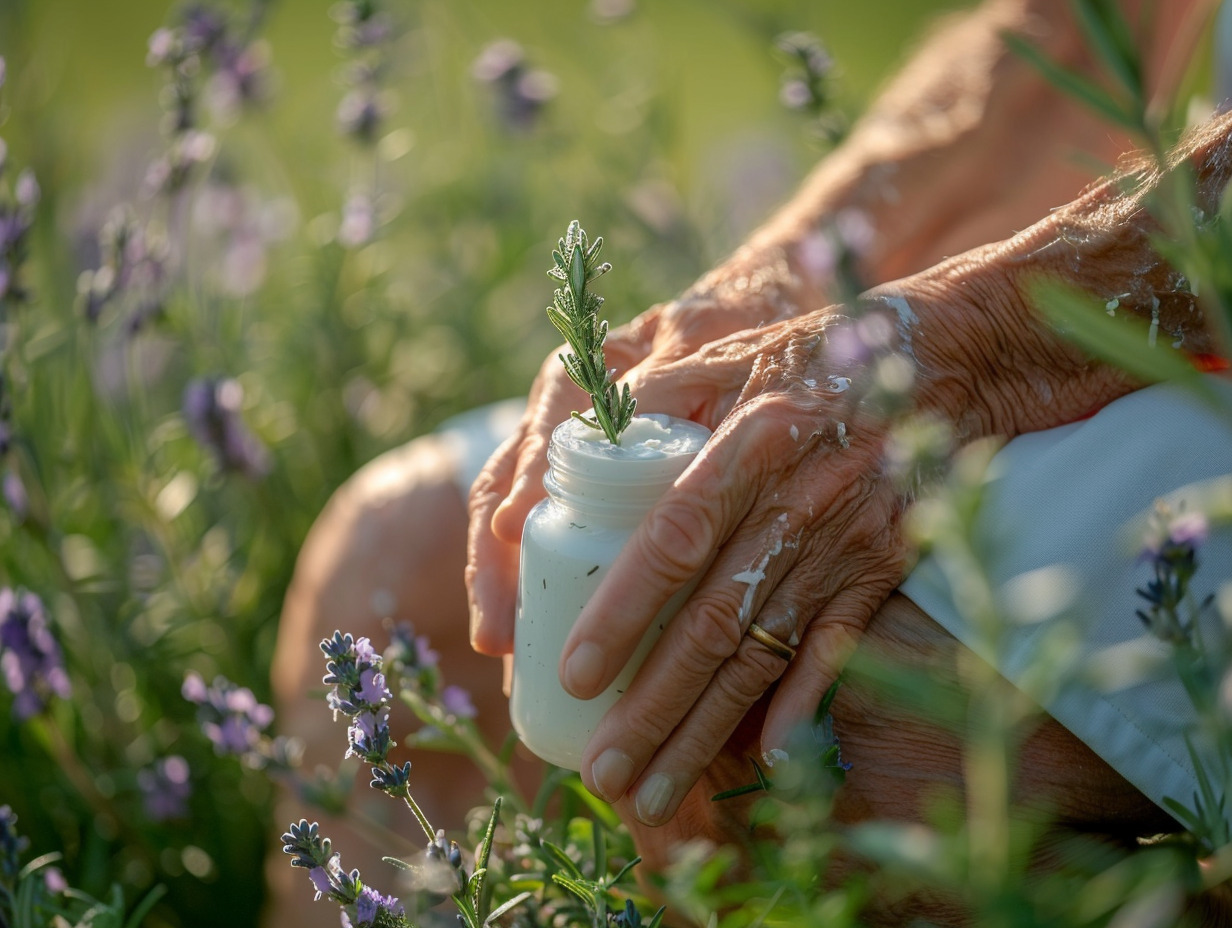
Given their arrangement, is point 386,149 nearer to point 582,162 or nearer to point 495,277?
point 495,277

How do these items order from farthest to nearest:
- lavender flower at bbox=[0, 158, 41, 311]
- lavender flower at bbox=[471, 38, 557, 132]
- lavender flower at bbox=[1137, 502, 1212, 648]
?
lavender flower at bbox=[471, 38, 557, 132] < lavender flower at bbox=[0, 158, 41, 311] < lavender flower at bbox=[1137, 502, 1212, 648]

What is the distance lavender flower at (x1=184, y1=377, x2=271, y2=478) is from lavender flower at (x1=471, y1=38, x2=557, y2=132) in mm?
1020

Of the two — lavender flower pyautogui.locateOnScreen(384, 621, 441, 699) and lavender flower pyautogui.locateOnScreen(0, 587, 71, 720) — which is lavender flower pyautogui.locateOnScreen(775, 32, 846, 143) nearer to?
lavender flower pyautogui.locateOnScreen(384, 621, 441, 699)

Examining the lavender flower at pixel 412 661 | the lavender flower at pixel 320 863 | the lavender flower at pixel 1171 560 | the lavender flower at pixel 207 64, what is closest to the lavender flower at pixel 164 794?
the lavender flower at pixel 412 661

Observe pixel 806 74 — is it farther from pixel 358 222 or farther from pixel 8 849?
pixel 8 849

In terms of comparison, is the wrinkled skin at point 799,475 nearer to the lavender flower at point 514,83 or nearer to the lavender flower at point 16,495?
the lavender flower at point 16,495

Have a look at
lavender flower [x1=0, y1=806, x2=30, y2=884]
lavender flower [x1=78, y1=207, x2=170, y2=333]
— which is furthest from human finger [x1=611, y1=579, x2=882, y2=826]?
lavender flower [x1=78, y1=207, x2=170, y2=333]

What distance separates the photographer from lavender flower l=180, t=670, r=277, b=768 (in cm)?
115

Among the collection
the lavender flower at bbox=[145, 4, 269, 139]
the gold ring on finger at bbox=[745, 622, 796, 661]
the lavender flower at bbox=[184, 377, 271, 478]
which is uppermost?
the lavender flower at bbox=[145, 4, 269, 139]

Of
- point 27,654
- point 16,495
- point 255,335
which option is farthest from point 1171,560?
point 255,335

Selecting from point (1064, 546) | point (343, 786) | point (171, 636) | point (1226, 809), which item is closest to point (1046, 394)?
point (1064, 546)

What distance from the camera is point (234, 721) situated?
1183mm

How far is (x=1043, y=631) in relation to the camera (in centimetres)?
90

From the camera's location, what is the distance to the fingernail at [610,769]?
0.94 m
